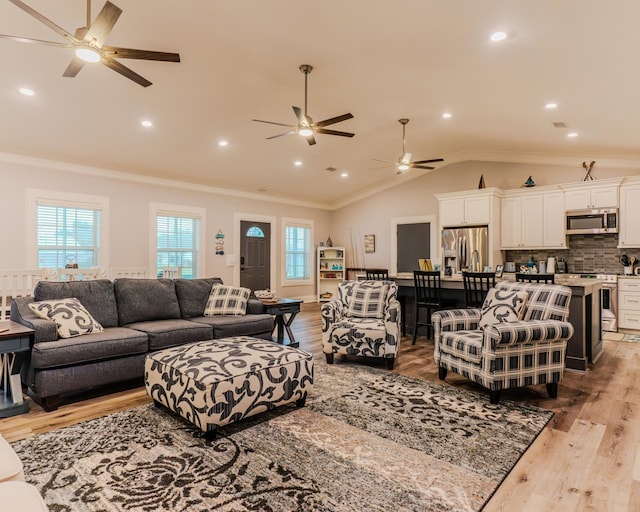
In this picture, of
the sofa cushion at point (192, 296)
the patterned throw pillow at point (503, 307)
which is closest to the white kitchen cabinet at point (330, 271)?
the sofa cushion at point (192, 296)

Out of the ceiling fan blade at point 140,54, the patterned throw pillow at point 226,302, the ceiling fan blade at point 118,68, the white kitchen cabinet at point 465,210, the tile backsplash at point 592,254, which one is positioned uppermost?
the ceiling fan blade at point 140,54

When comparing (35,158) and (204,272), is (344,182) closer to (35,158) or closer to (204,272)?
(204,272)

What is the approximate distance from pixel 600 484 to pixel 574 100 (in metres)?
4.02

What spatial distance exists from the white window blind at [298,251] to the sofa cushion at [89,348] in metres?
6.07

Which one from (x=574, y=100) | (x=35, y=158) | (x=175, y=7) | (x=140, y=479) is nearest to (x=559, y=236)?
(x=574, y=100)

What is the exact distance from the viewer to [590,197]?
6.27 m

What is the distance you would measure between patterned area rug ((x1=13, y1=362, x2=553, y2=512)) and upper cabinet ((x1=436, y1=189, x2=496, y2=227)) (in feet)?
15.4

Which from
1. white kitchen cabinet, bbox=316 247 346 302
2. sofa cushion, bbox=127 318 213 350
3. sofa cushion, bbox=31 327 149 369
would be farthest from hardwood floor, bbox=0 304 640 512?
white kitchen cabinet, bbox=316 247 346 302

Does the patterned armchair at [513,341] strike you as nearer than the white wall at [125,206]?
Yes

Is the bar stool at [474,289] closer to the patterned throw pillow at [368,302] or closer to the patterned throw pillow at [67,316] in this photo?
the patterned throw pillow at [368,302]

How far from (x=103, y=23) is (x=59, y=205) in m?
4.47

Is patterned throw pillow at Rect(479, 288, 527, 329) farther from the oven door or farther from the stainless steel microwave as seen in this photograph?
the stainless steel microwave

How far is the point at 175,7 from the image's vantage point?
10.2ft

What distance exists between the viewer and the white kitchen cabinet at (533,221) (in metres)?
6.60
